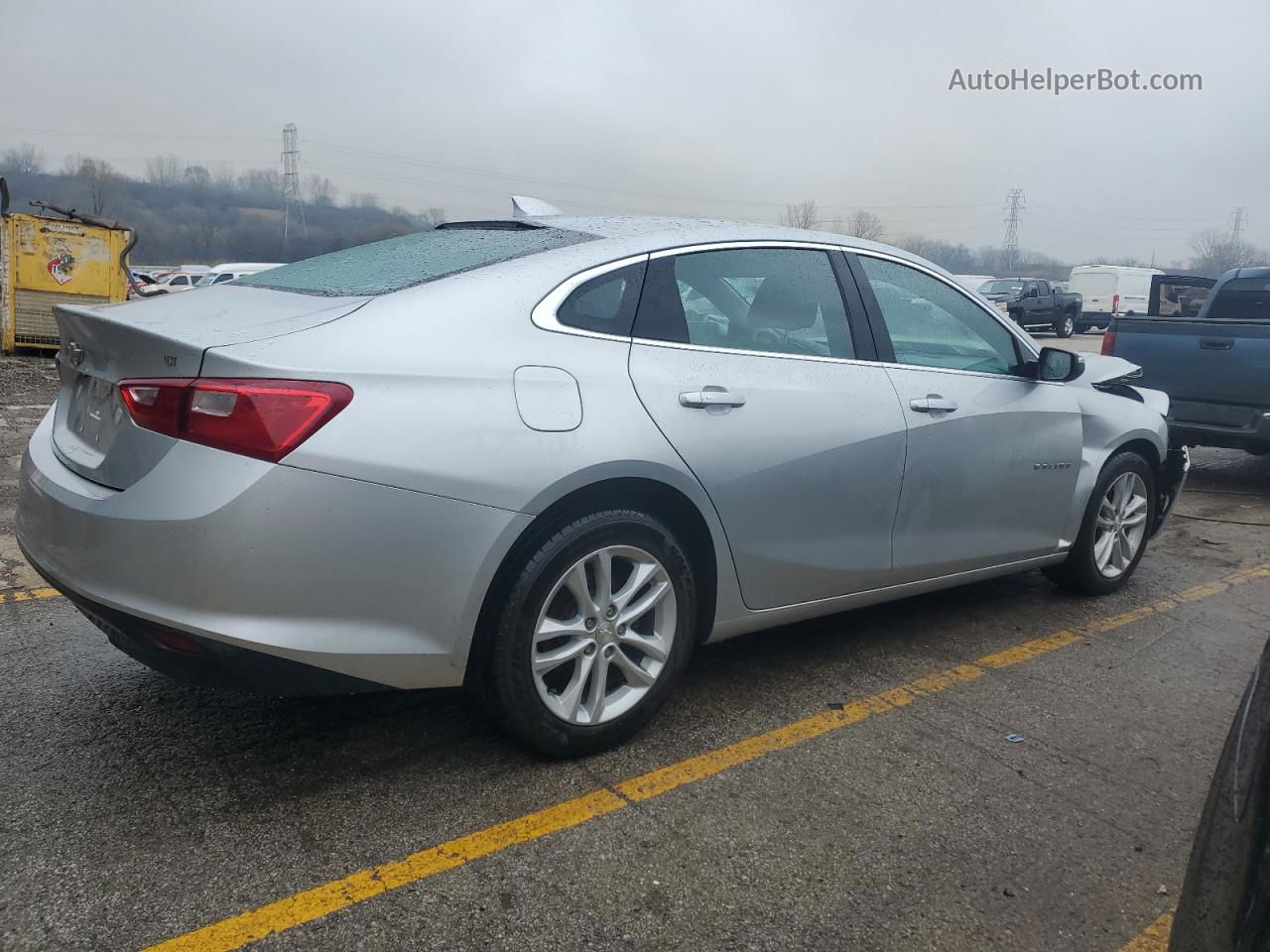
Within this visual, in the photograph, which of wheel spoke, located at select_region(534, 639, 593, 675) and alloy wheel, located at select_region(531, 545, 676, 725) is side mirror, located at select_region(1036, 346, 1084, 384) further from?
wheel spoke, located at select_region(534, 639, 593, 675)

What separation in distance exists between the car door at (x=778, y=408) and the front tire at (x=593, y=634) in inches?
11.1

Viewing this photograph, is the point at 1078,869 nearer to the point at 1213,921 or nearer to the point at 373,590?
the point at 1213,921

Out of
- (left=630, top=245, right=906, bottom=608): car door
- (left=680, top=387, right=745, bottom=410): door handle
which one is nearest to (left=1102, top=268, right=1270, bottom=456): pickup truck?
(left=630, top=245, right=906, bottom=608): car door

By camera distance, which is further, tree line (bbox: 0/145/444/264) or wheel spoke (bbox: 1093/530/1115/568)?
tree line (bbox: 0/145/444/264)

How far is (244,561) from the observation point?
2377 millimetres

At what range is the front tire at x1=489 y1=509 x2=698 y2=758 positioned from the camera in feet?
8.99

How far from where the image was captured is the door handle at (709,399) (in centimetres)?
306

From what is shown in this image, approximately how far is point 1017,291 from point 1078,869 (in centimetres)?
3261

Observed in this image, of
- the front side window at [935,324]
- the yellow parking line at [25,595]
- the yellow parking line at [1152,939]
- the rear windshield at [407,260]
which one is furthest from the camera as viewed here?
the yellow parking line at [25,595]

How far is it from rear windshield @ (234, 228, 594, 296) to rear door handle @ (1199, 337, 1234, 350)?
5853 mm

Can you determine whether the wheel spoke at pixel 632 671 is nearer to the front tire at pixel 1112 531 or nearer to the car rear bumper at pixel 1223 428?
the front tire at pixel 1112 531

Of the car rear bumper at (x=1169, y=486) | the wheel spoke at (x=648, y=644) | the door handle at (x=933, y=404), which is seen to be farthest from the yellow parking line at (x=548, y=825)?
the car rear bumper at (x=1169, y=486)

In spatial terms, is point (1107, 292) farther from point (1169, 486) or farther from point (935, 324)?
point (935, 324)

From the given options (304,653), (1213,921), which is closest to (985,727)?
(1213,921)
